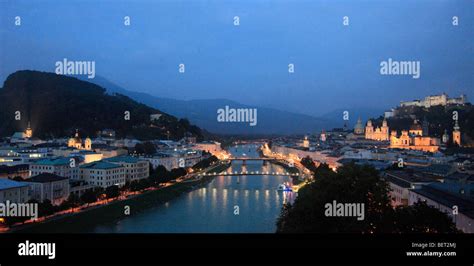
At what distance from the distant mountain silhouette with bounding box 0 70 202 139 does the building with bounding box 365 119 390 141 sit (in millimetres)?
9384

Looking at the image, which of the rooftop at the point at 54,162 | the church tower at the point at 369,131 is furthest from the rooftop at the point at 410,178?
the church tower at the point at 369,131

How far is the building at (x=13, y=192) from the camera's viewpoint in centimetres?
646

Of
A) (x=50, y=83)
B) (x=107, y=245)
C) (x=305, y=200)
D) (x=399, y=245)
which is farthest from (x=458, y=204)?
(x=50, y=83)

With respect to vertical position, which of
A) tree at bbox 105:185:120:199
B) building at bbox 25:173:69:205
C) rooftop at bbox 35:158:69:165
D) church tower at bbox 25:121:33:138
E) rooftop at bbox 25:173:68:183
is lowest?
tree at bbox 105:185:120:199

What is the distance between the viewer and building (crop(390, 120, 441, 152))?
18.9 m

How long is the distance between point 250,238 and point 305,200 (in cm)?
179

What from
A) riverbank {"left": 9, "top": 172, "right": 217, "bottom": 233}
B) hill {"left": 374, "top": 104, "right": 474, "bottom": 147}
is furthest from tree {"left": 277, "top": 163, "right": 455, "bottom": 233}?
hill {"left": 374, "top": 104, "right": 474, "bottom": 147}

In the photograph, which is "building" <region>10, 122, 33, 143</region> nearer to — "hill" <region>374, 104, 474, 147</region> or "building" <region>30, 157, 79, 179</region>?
"building" <region>30, 157, 79, 179</region>

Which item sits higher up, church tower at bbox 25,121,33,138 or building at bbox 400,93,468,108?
building at bbox 400,93,468,108

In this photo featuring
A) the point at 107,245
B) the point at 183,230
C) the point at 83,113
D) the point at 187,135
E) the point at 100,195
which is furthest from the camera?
the point at 187,135

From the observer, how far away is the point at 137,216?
7.39 metres

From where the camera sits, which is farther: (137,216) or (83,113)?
(83,113)

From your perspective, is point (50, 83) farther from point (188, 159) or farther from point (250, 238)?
point (250, 238)

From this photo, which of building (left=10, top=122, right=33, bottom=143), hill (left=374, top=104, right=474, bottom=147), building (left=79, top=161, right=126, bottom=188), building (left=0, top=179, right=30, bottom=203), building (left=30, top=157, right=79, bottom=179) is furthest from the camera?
hill (left=374, top=104, right=474, bottom=147)
